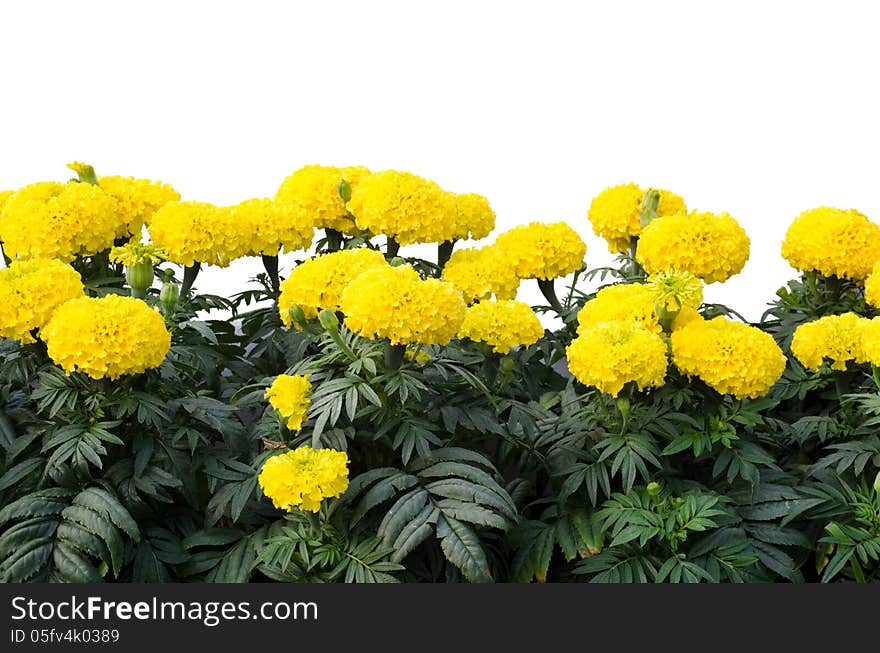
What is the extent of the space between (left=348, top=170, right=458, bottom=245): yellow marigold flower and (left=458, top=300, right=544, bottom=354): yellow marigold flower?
0.58m

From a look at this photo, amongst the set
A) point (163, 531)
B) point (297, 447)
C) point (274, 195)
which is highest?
point (274, 195)

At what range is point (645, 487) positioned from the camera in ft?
15.8

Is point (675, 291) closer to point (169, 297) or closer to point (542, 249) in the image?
point (542, 249)

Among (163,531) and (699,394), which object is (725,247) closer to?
(699,394)

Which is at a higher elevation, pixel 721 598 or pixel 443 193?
pixel 443 193

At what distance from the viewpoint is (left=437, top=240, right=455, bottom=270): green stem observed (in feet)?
19.1

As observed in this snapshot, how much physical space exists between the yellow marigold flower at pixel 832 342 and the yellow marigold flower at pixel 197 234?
212 cm

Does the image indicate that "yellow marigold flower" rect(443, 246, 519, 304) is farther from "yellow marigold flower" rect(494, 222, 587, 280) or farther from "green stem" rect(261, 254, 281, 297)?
"green stem" rect(261, 254, 281, 297)

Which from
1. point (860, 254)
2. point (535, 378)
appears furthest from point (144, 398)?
point (860, 254)

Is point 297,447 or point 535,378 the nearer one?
point 297,447

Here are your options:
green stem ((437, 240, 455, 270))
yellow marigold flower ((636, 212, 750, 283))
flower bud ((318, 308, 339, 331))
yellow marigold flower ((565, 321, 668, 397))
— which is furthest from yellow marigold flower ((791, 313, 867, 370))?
flower bud ((318, 308, 339, 331))

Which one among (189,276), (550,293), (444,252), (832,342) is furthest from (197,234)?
(832,342)

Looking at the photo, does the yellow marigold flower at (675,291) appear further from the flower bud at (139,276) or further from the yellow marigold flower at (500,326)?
the flower bud at (139,276)

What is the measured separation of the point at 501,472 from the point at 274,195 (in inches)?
61.8
